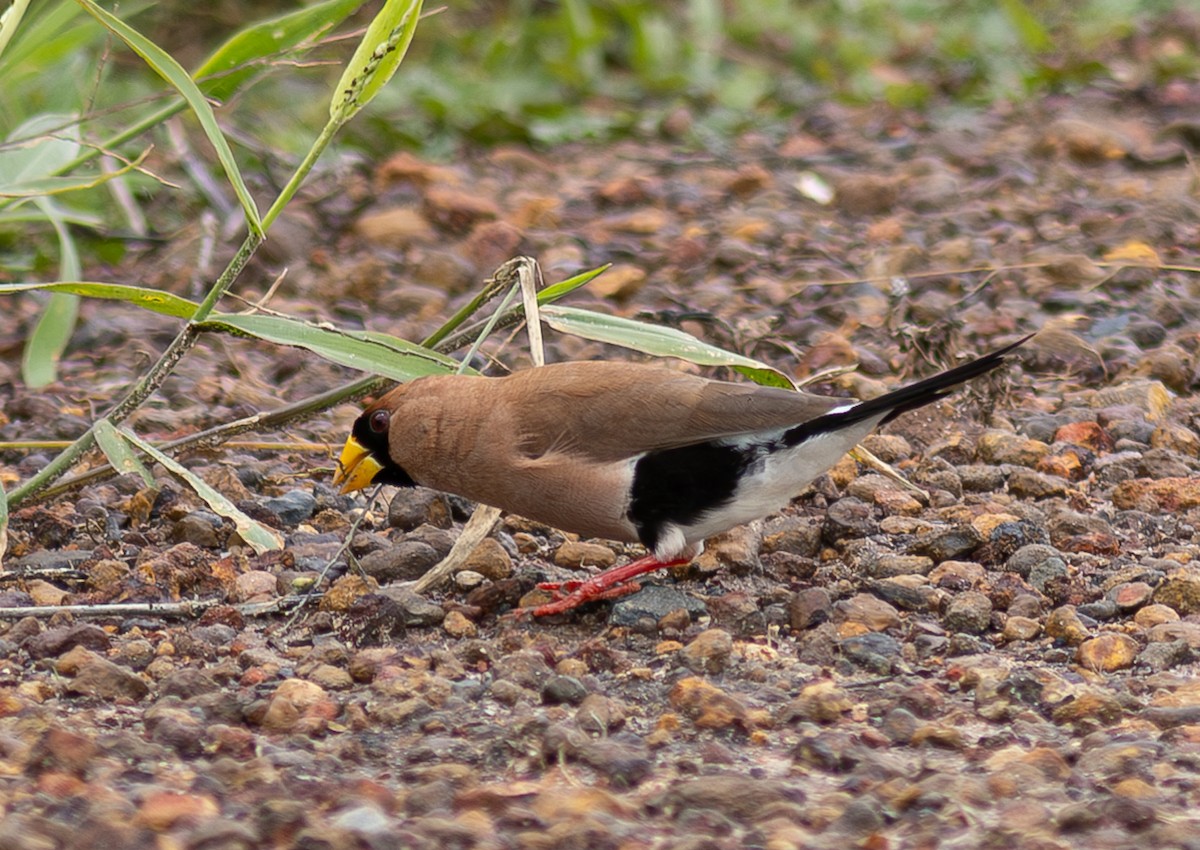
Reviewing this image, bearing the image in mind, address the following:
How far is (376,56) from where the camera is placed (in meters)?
3.37

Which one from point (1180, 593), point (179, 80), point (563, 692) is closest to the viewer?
point (563, 692)

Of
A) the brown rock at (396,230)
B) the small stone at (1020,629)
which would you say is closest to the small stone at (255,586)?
the small stone at (1020,629)

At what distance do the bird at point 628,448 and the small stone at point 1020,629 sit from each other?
1.69ft

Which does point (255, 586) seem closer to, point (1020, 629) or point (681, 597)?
point (681, 597)

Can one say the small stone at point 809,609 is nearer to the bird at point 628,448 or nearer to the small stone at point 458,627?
the bird at point 628,448

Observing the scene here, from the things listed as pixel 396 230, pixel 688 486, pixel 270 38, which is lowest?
pixel 396 230

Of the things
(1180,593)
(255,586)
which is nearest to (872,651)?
(1180,593)

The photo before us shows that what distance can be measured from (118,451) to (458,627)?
81 centimetres

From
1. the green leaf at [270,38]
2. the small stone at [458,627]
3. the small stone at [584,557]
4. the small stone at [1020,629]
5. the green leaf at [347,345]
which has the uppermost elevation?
the green leaf at [270,38]

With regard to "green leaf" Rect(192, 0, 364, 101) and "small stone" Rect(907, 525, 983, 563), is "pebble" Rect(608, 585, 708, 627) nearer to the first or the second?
"small stone" Rect(907, 525, 983, 563)

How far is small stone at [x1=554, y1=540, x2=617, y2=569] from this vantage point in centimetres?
405

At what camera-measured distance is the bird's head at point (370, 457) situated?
375 centimetres

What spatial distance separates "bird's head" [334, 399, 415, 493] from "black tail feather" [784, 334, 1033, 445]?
36.1 inches

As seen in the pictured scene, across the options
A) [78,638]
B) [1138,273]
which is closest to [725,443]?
[78,638]
